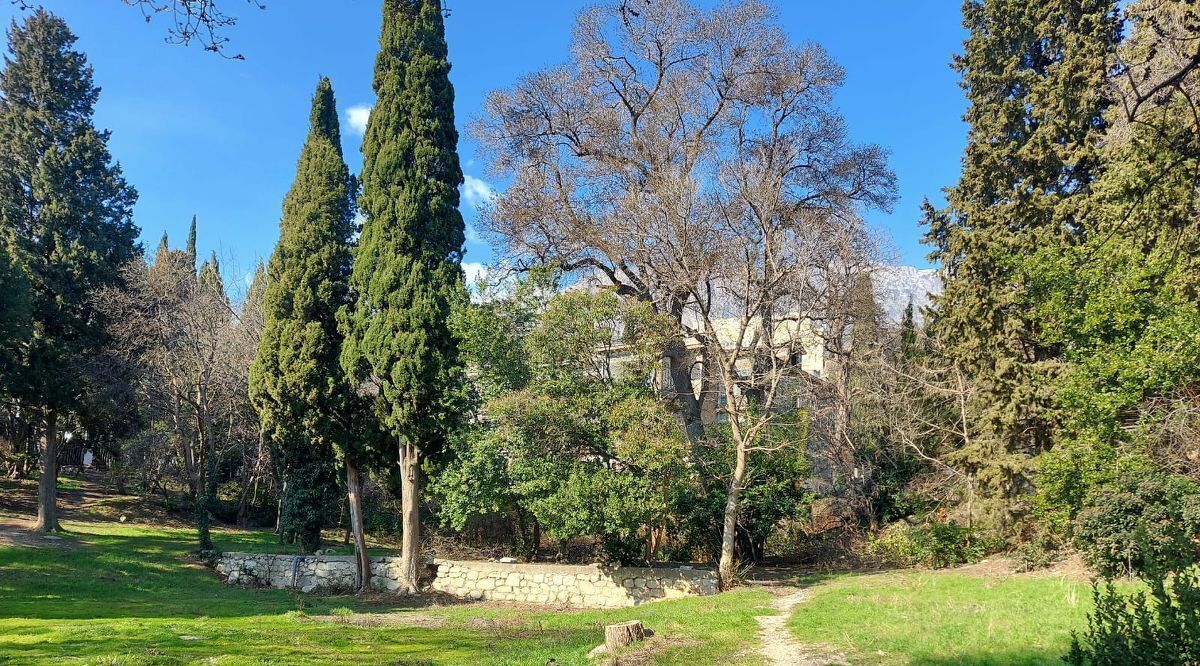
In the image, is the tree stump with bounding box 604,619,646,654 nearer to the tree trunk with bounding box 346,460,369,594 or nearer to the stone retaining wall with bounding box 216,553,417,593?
the tree trunk with bounding box 346,460,369,594

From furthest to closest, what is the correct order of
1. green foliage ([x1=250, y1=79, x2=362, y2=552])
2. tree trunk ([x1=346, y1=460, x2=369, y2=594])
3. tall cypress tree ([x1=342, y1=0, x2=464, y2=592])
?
green foliage ([x1=250, y1=79, x2=362, y2=552]), tree trunk ([x1=346, y1=460, x2=369, y2=594]), tall cypress tree ([x1=342, y1=0, x2=464, y2=592])

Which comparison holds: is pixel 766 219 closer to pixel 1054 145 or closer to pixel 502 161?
pixel 1054 145

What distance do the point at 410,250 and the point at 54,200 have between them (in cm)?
1321

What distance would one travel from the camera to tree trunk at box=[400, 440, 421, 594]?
16.9 m

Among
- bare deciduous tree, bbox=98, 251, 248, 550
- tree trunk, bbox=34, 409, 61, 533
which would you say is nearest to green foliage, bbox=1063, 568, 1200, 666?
bare deciduous tree, bbox=98, 251, 248, 550

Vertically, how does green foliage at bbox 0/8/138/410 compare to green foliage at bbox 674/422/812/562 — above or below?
above

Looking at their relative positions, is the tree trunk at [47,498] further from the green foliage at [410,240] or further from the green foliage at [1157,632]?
the green foliage at [1157,632]

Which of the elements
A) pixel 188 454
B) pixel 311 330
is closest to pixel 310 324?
pixel 311 330

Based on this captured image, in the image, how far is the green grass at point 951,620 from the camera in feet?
23.7

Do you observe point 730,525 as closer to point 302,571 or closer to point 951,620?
point 951,620

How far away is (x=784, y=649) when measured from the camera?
28.2 feet

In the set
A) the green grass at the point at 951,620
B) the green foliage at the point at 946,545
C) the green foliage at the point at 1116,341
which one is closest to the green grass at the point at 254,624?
the green grass at the point at 951,620

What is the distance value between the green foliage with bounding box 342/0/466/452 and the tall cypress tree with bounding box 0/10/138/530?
10.5m

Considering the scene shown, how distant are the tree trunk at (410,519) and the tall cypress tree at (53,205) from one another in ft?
37.9
